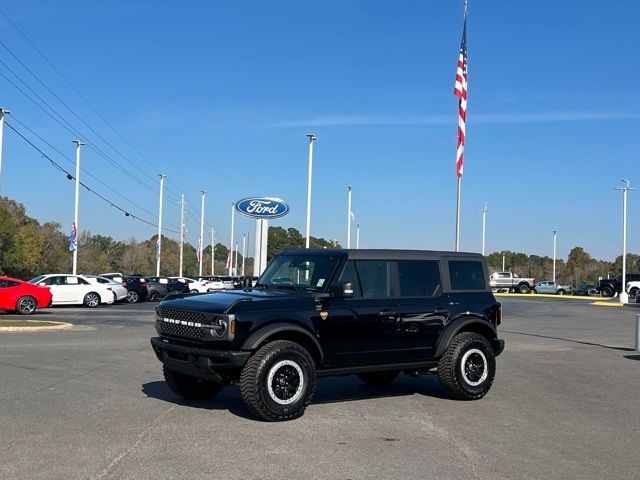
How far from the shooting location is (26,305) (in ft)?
80.1

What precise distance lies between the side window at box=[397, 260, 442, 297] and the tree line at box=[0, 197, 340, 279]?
19.8 meters

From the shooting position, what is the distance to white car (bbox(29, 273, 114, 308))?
30.1m

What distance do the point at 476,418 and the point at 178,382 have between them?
12.7ft

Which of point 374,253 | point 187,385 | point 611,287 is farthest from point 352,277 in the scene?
point 611,287

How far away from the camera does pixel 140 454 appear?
242 inches

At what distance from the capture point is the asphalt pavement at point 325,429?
5.85 meters

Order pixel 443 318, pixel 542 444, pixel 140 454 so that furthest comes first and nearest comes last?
pixel 443 318, pixel 542 444, pixel 140 454

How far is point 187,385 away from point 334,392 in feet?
7.29

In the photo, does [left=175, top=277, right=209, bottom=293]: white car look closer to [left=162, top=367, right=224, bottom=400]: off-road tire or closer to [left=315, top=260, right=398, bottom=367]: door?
[left=162, top=367, right=224, bottom=400]: off-road tire

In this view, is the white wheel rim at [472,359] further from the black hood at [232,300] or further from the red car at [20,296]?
the red car at [20,296]

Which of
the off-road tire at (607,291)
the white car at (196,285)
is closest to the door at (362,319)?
the white car at (196,285)

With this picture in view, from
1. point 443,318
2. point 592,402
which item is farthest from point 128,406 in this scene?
point 592,402

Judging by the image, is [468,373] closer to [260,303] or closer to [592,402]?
[592,402]

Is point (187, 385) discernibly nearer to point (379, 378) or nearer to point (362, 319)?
point (362, 319)
